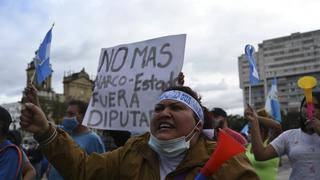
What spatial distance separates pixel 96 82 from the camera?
15.6ft

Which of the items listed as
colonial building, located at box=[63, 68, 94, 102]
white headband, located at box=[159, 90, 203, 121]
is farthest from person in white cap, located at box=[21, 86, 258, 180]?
colonial building, located at box=[63, 68, 94, 102]

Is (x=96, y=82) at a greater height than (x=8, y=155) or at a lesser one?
greater

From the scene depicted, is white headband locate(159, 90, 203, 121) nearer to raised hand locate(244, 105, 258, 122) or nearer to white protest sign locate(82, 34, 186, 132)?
raised hand locate(244, 105, 258, 122)

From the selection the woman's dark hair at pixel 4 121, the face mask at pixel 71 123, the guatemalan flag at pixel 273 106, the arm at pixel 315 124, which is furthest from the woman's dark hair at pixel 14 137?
the guatemalan flag at pixel 273 106

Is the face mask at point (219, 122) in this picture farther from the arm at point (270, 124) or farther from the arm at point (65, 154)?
the arm at point (65, 154)

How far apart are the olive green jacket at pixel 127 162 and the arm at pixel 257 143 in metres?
1.20

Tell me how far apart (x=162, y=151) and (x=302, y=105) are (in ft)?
6.06

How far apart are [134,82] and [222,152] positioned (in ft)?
7.26

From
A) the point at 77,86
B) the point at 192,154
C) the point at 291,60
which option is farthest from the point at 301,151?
the point at 291,60

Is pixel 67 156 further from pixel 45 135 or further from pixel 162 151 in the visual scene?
pixel 162 151

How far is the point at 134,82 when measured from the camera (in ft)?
14.6

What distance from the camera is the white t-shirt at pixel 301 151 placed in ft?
12.9

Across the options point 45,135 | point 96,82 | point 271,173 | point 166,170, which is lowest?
point 271,173

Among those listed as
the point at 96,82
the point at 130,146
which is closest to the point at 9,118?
the point at 96,82
